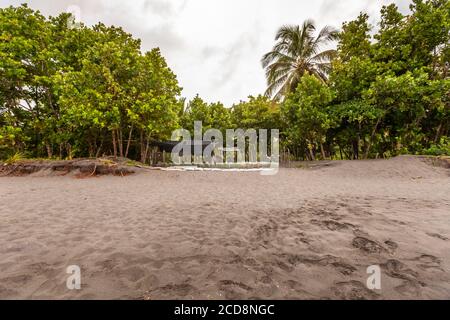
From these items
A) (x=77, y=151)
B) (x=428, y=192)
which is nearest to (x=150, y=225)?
(x=428, y=192)

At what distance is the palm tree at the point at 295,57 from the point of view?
1614cm

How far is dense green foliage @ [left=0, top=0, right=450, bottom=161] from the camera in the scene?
10711mm

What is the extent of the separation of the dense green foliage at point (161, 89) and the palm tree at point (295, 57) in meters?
1.38

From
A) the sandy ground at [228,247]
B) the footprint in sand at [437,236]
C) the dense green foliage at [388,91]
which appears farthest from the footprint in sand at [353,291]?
the dense green foliage at [388,91]

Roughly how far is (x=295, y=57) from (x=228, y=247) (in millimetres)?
17909

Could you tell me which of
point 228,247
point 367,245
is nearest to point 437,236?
point 367,245

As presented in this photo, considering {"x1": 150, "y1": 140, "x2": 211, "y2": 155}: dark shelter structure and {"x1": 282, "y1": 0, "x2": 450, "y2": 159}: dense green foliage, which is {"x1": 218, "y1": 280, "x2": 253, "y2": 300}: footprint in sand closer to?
{"x1": 282, "y1": 0, "x2": 450, "y2": 159}: dense green foliage

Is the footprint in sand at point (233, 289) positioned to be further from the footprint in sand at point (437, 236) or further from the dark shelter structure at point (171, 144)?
the dark shelter structure at point (171, 144)

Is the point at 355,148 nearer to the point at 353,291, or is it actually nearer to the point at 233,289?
the point at 353,291

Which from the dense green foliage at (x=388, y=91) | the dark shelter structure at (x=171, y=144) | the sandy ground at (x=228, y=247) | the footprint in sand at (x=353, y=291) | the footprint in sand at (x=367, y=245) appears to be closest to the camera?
the footprint in sand at (x=353, y=291)

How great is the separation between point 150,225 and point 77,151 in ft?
48.6

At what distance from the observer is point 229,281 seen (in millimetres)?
2223

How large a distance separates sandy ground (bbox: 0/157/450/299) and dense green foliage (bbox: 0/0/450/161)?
735 cm
